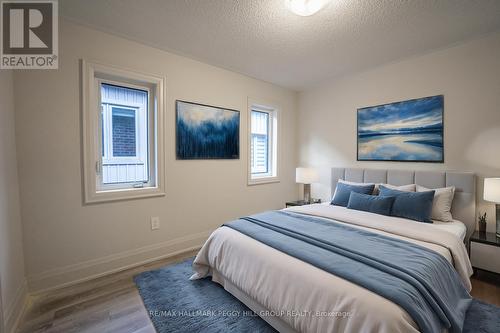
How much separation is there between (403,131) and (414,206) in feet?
3.75

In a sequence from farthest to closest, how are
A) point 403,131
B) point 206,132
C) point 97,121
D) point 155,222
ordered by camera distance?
point 206,132 < point 403,131 < point 155,222 < point 97,121

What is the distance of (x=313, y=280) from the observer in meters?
1.33

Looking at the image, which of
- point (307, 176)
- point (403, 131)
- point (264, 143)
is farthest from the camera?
point (264, 143)

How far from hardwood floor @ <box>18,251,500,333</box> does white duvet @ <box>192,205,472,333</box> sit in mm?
592

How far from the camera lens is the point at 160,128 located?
269 centimetres

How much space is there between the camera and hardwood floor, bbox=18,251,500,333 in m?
1.63

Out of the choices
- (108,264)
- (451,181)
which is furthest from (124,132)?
(451,181)

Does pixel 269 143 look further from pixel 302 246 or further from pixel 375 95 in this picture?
pixel 302 246

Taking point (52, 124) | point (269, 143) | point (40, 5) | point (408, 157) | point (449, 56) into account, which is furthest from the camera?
point (269, 143)

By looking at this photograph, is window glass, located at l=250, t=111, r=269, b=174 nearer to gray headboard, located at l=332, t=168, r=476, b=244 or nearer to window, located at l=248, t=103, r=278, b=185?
window, located at l=248, t=103, r=278, b=185

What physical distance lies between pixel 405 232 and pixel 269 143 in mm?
2623

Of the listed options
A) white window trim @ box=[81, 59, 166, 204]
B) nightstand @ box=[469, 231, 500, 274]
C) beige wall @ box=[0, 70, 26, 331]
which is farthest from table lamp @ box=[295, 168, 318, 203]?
beige wall @ box=[0, 70, 26, 331]

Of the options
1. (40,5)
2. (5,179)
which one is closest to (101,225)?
(5,179)

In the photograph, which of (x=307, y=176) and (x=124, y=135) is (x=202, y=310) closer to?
(x=124, y=135)
